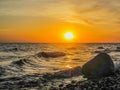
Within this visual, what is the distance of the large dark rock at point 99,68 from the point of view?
16984 millimetres

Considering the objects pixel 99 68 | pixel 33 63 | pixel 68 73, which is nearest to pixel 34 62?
pixel 33 63

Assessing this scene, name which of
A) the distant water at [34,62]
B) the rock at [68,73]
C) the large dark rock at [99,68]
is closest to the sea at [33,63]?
the distant water at [34,62]

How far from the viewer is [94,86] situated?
506 inches

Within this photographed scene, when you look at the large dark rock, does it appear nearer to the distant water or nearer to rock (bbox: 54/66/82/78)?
rock (bbox: 54/66/82/78)

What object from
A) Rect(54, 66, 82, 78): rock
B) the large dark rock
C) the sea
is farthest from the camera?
the sea

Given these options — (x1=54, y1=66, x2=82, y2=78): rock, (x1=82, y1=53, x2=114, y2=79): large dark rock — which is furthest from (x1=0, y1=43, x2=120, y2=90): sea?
(x1=82, y1=53, x2=114, y2=79): large dark rock

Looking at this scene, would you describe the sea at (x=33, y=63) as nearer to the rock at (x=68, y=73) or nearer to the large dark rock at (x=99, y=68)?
the rock at (x=68, y=73)

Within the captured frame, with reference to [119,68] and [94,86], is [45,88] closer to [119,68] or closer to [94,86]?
[94,86]

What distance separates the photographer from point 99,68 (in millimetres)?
17047

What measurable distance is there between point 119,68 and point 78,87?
7945 mm

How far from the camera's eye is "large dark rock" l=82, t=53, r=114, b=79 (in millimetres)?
16984

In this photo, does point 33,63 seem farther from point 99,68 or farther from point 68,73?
point 99,68

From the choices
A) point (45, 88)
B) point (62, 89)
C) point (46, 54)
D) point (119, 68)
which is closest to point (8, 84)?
point (45, 88)

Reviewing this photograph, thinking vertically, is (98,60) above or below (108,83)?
above
